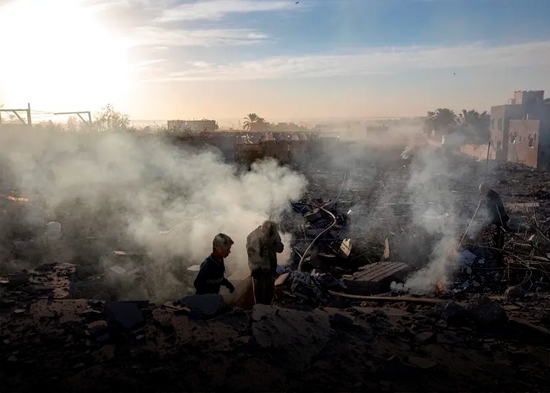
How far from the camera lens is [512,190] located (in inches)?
755

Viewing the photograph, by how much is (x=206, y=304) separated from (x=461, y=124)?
175ft

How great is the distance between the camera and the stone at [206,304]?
4395 millimetres

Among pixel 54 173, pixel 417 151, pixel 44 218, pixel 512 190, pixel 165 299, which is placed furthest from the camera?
pixel 417 151

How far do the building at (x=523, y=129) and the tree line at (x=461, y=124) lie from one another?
7080 millimetres

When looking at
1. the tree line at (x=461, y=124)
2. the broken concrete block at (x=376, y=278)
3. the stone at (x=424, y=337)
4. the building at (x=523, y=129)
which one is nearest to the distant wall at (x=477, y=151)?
the building at (x=523, y=129)

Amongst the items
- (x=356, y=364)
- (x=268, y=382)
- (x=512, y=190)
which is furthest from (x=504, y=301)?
(x=512, y=190)

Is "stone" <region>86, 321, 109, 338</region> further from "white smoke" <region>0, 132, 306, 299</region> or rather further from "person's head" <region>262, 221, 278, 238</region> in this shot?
"white smoke" <region>0, 132, 306, 299</region>

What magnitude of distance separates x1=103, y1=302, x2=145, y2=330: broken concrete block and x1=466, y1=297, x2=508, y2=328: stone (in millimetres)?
3347

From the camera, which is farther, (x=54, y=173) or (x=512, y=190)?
(x=512, y=190)

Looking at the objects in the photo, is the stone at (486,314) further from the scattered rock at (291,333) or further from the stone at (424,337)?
the scattered rock at (291,333)

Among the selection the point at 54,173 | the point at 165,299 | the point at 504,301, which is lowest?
the point at 165,299

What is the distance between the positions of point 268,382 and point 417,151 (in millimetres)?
34885

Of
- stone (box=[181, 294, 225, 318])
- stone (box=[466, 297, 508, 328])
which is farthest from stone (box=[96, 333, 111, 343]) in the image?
stone (box=[466, 297, 508, 328])

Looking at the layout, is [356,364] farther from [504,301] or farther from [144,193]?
[144,193]
